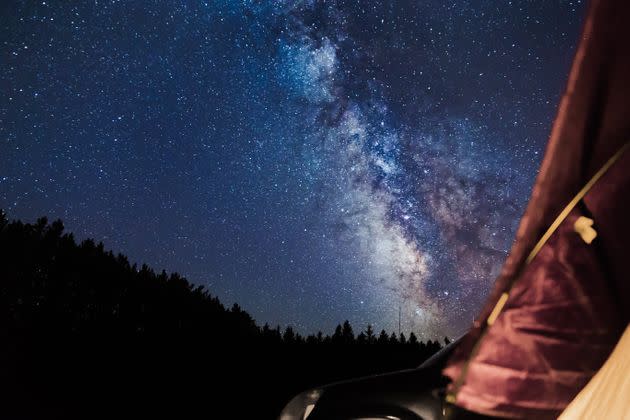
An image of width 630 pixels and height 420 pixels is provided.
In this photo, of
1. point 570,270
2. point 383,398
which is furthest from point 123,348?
point 570,270

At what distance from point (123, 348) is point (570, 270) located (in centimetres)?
970

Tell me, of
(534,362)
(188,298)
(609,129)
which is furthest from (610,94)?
(188,298)

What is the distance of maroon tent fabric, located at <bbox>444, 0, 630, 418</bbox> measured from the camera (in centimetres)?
163

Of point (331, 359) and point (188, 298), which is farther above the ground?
point (188, 298)

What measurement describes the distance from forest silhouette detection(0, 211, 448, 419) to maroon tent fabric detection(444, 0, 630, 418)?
861 cm

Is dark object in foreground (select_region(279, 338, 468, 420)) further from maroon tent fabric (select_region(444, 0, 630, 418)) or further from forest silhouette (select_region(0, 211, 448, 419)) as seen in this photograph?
forest silhouette (select_region(0, 211, 448, 419))

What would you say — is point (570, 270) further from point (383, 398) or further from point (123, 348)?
point (123, 348)

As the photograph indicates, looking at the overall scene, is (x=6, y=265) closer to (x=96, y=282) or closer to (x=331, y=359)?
(x=96, y=282)

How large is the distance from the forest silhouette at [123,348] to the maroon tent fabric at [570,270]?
8.61 metres

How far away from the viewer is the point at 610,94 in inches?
64.6

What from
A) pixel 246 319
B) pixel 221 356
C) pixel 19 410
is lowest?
pixel 19 410

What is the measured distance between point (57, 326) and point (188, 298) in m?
4.09

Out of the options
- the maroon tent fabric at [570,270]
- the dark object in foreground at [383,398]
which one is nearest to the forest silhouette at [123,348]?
the dark object in foreground at [383,398]

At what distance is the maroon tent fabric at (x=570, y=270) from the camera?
1.63 metres
